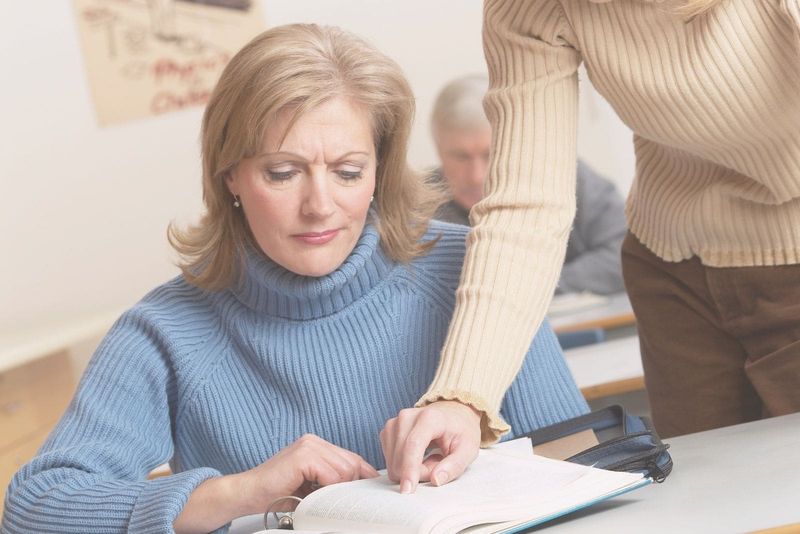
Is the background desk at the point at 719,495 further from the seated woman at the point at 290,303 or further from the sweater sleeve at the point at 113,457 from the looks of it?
the sweater sleeve at the point at 113,457

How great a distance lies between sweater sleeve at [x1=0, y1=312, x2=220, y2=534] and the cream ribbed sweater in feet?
1.27

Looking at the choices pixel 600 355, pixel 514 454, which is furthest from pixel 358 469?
pixel 600 355

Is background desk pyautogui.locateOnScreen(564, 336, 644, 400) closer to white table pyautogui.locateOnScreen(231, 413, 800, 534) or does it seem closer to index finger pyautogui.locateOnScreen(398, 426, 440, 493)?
white table pyautogui.locateOnScreen(231, 413, 800, 534)

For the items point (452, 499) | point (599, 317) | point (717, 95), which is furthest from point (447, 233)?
point (599, 317)

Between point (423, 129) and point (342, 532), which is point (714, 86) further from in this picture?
point (423, 129)

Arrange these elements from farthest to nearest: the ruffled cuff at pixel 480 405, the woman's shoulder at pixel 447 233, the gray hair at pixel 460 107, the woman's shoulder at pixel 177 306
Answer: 1. the gray hair at pixel 460 107
2. the woman's shoulder at pixel 447 233
3. the woman's shoulder at pixel 177 306
4. the ruffled cuff at pixel 480 405

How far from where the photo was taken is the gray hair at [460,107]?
3915 millimetres

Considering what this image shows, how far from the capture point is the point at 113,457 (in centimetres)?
153

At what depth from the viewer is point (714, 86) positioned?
4.69ft

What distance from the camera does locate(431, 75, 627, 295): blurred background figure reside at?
393 cm

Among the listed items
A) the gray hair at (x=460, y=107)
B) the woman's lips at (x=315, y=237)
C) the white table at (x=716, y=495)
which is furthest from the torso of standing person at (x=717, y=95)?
the gray hair at (x=460, y=107)

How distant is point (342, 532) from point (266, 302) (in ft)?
2.02

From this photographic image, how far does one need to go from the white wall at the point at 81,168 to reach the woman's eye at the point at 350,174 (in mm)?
3040

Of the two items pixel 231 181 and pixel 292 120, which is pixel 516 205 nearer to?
pixel 292 120
